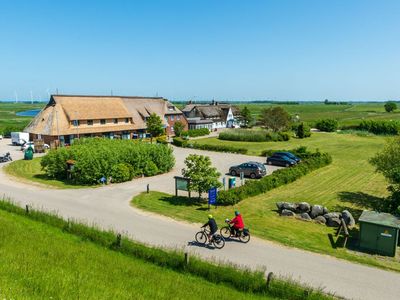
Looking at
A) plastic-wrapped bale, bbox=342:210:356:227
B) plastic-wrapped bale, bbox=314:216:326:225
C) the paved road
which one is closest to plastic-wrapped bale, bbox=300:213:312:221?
plastic-wrapped bale, bbox=314:216:326:225

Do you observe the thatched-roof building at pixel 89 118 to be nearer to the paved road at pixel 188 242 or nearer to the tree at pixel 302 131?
the paved road at pixel 188 242

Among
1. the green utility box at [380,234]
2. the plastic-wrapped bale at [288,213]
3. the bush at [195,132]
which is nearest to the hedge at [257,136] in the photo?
the bush at [195,132]

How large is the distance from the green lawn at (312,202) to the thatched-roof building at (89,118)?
29.6m

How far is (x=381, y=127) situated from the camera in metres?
78.2

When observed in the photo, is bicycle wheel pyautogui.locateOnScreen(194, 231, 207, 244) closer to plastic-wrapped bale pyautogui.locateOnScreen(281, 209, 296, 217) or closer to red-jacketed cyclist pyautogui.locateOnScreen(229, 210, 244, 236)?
red-jacketed cyclist pyautogui.locateOnScreen(229, 210, 244, 236)

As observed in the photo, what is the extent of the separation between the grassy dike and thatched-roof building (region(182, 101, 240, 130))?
59.8 m

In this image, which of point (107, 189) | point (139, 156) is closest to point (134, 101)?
point (139, 156)

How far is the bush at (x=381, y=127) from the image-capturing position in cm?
7581

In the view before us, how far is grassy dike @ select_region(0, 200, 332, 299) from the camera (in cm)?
1015

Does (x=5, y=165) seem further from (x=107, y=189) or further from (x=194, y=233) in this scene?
(x=194, y=233)

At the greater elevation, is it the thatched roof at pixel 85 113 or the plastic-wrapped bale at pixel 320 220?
the thatched roof at pixel 85 113

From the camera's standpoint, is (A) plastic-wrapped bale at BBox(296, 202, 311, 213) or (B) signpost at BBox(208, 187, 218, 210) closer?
(A) plastic-wrapped bale at BBox(296, 202, 311, 213)

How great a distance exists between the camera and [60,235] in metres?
16.7

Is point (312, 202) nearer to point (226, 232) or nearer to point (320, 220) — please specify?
point (320, 220)
